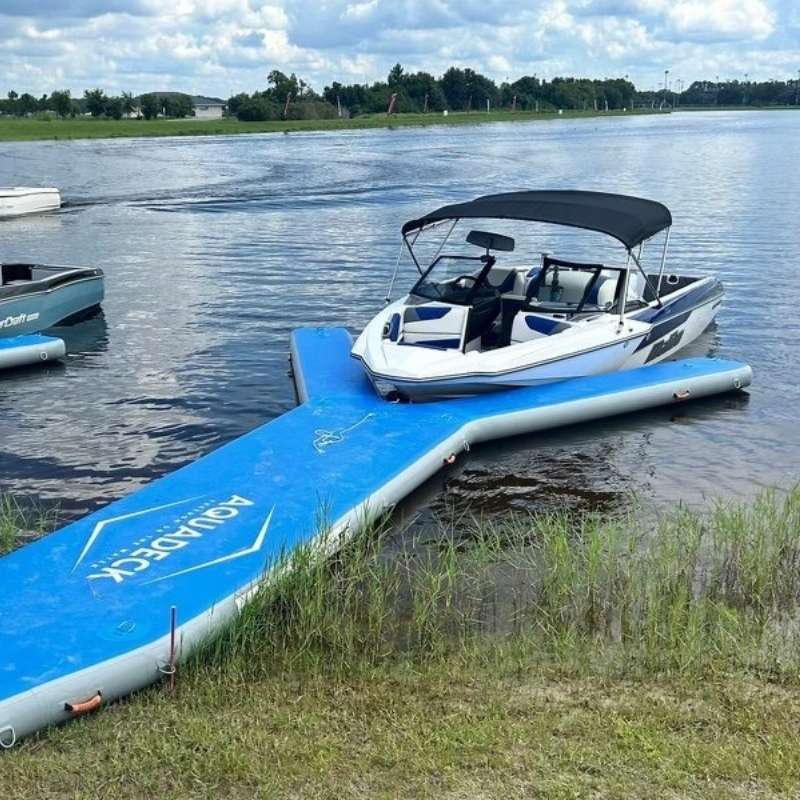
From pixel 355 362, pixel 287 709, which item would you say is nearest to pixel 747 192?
pixel 355 362

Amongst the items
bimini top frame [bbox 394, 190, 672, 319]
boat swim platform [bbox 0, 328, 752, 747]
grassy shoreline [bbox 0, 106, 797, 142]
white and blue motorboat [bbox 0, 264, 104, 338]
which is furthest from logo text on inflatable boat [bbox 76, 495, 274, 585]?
grassy shoreline [bbox 0, 106, 797, 142]

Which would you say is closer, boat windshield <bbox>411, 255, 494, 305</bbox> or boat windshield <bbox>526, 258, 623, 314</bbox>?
boat windshield <bbox>411, 255, 494, 305</bbox>

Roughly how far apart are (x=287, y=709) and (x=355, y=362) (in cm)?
854

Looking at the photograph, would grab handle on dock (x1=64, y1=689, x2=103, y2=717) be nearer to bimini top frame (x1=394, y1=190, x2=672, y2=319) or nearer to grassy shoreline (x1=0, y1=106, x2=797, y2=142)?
bimini top frame (x1=394, y1=190, x2=672, y2=319)

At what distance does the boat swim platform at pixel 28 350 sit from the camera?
1496cm

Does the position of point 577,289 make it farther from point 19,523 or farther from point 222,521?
point 19,523

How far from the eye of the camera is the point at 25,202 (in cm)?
3566

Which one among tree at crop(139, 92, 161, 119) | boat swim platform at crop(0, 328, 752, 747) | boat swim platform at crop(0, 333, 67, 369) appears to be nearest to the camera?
boat swim platform at crop(0, 328, 752, 747)

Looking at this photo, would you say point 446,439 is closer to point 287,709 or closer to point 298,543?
point 298,543

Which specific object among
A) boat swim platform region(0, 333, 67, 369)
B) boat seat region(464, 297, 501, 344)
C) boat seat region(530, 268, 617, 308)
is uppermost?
boat seat region(530, 268, 617, 308)

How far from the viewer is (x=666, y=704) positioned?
5.98 metres

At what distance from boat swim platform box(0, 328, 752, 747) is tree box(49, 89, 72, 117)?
428ft

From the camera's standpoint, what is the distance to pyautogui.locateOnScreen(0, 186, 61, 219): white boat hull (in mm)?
35219

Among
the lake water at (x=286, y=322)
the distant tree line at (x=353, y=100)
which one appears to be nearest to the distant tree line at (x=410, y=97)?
the distant tree line at (x=353, y=100)
